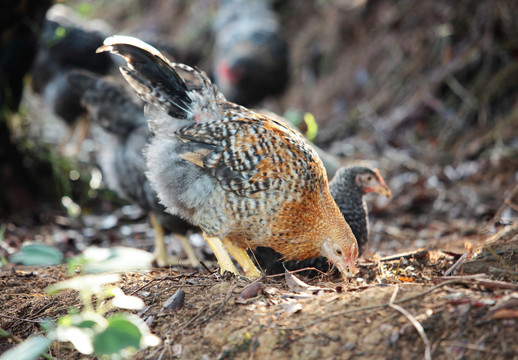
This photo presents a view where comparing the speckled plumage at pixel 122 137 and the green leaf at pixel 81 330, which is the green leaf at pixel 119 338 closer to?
the green leaf at pixel 81 330

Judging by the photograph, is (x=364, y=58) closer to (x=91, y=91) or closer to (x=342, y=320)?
(x=91, y=91)

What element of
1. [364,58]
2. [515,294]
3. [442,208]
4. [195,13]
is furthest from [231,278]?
[195,13]

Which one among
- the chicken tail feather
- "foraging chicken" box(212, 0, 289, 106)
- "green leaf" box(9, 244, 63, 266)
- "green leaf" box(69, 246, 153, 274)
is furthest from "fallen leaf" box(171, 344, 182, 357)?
"foraging chicken" box(212, 0, 289, 106)

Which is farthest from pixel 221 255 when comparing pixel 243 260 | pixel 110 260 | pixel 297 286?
pixel 110 260

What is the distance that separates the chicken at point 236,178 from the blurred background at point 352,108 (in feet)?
4.29

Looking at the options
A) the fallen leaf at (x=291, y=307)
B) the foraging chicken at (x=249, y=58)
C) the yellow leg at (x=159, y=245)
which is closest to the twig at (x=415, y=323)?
the fallen leaf at (x=291, y=307)

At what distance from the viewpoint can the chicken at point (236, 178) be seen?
10.00ft

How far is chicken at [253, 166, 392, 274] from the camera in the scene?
347cm

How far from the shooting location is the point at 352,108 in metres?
8.07

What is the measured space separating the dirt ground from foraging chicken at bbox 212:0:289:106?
1.82 feet

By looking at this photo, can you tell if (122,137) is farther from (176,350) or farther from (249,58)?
(249,58)

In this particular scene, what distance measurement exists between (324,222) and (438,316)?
123 cm

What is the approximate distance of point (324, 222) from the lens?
3170mm

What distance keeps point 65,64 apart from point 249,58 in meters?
3.80
